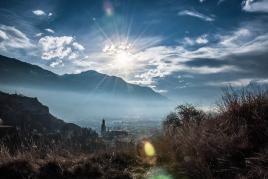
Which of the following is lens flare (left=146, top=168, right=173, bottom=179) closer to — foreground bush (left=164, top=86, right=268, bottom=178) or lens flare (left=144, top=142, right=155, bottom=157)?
foreground bush (left=164, top=86, right=268, bottom=178)

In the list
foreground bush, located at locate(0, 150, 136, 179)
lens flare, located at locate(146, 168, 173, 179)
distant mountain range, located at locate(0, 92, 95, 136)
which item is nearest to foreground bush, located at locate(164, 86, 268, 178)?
lens flare, located at locate(146, 168, 173, 179)

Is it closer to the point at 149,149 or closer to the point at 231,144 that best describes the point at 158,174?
the point at 231,144

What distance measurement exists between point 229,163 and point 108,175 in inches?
100

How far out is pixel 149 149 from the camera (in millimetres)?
9328

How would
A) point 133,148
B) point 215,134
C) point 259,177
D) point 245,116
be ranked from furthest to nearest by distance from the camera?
point 133,148, point 245,116, point 215,134, point 259,177

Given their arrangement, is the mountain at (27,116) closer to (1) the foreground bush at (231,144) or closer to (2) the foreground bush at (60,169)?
(2) the foreground bush at (60,169)

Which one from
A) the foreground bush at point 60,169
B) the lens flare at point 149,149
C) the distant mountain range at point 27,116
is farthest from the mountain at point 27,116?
the foreground bush at point 60,169

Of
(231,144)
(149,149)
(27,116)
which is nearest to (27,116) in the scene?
(27,116)

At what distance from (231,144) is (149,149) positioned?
3.95 meters

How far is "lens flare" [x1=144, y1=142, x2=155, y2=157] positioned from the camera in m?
8.93

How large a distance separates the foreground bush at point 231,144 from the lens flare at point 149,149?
1.48 m

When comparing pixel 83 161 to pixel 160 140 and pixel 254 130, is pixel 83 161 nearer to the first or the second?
pixel 160 140

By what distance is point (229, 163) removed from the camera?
17.6 feet

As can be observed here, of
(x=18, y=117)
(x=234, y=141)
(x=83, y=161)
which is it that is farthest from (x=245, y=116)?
(x=18, y=117)
